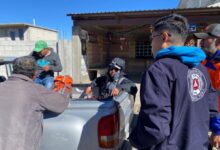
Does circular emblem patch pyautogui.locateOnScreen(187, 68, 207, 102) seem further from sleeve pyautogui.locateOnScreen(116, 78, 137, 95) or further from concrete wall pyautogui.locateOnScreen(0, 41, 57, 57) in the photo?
concrete wall pyautogui.locateOnScreen(0, 41, 57, 57)

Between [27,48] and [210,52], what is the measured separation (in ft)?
28.2

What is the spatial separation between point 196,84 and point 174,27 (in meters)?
0.44

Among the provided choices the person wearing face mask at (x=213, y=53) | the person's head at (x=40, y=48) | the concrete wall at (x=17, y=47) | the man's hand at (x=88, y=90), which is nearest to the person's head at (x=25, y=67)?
the man's hand at (x=88, y=90)

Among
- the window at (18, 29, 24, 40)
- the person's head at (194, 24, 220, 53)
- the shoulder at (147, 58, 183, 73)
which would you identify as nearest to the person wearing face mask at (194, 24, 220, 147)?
the person's head at (194, 24, 220, 53)

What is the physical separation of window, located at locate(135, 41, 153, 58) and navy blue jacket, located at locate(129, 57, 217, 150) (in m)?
Answer: 12.7

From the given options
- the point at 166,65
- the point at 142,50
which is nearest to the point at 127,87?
the point at 166,65

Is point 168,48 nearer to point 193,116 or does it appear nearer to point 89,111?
point 193,116

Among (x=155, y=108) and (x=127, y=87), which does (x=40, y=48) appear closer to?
(x=127, y=87)

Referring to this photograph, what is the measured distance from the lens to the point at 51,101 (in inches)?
81.7

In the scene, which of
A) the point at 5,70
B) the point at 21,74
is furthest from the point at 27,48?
the point at 21,74

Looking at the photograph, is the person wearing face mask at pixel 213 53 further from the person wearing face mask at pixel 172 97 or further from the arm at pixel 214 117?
the person wearing face mask at pixel 172 97

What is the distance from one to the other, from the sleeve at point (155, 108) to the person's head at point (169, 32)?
277 mm

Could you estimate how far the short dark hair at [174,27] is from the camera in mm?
1648

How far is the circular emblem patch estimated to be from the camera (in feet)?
5.22
